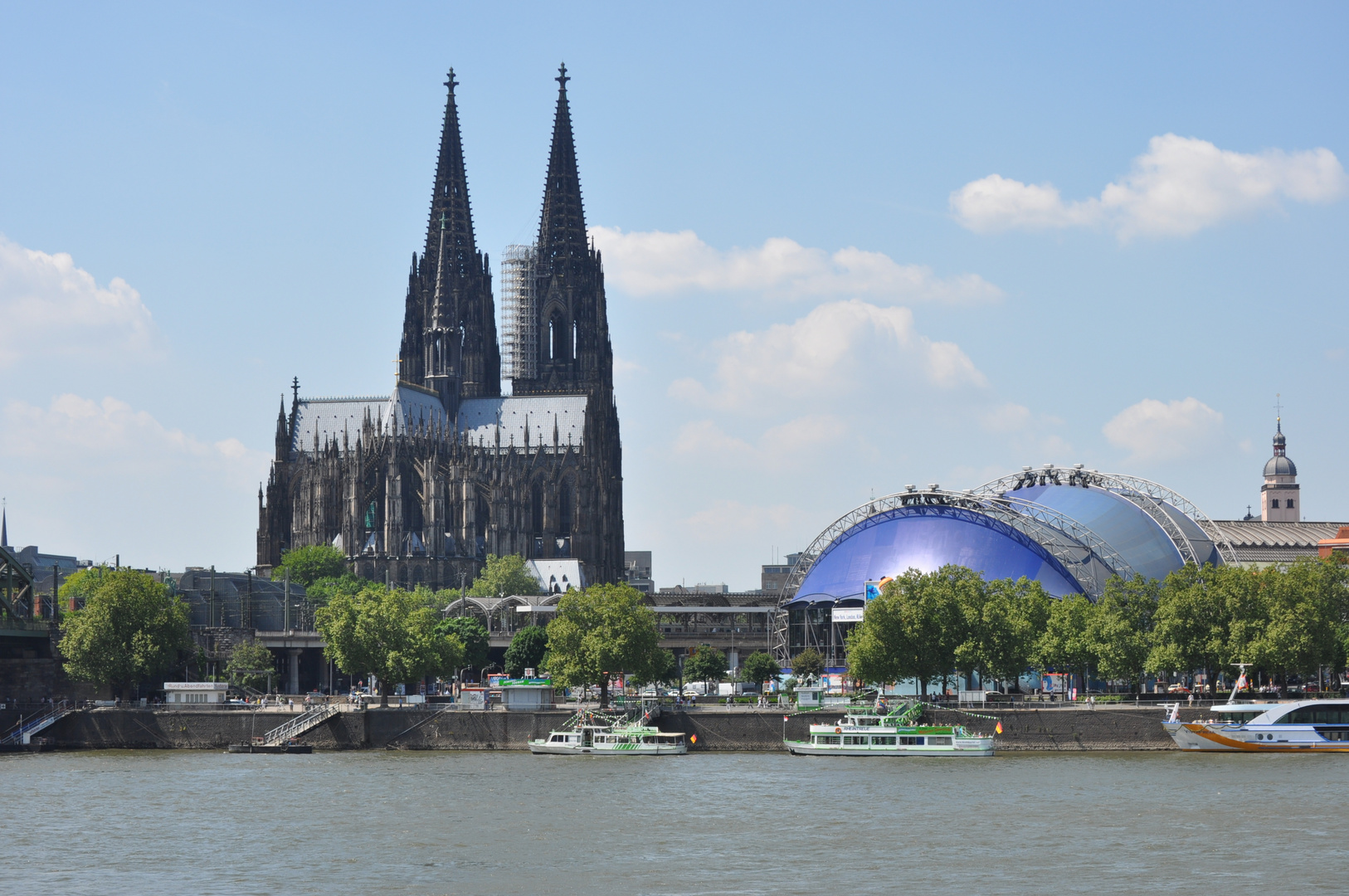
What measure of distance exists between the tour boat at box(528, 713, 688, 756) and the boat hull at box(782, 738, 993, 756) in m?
6.80

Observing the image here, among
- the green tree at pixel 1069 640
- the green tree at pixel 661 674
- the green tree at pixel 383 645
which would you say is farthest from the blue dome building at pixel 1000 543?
the green tree at pixel 383 645

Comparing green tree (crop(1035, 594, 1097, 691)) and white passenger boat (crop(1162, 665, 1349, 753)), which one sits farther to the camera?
green tree (crop(1035, 594, 1097, 691))

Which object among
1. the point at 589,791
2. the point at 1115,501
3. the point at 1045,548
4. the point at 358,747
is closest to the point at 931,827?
the point at 589,791

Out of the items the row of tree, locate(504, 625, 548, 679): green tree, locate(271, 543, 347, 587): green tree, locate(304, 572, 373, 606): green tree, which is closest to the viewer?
the row of tree

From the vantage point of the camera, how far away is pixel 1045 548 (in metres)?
132

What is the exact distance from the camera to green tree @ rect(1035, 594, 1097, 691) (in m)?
107

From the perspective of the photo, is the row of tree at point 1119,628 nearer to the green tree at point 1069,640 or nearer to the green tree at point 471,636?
the green tree at point 1069,640

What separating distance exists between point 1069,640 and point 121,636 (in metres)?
59.1

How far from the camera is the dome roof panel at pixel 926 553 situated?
428 ft

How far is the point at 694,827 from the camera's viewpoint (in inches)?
2493

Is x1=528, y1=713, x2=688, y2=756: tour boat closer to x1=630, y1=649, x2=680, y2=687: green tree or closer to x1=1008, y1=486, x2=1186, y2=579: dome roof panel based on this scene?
x1=630, y1=649, x2=680, y2=687: green tree

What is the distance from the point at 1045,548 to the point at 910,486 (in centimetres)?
1291

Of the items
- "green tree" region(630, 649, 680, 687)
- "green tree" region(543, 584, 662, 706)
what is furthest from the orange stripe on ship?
"green tree" region(630, 649, 680, 687)

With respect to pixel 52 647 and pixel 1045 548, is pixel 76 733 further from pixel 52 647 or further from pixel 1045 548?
pixel 1045 548
